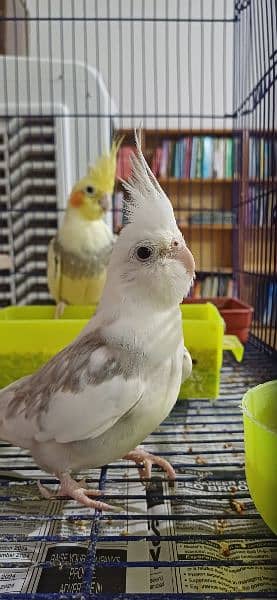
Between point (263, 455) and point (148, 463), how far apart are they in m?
0.23

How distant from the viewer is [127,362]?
1.68 feet

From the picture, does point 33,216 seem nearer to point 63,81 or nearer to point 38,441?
point 63,81

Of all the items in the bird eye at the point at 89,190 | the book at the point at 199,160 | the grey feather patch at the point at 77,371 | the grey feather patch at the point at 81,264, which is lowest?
the grey feather patch at the point at 77,371

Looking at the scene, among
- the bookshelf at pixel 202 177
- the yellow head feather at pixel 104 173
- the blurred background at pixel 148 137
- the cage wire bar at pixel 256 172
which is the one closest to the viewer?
the cage wire bar at pixel 256 172

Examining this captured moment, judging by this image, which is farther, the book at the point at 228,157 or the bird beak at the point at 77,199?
the book at the point at 228,157

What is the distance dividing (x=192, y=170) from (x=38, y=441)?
7.10 feet

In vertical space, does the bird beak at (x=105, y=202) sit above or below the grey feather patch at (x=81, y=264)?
above

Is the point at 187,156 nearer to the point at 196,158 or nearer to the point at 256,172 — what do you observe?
the point at 196,158

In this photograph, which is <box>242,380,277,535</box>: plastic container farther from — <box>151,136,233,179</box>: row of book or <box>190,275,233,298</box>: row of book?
<box>151,136,233,179</box>: row of book

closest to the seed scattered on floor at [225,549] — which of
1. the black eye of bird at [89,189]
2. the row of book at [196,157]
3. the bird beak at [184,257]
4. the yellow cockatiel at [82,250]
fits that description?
the bird beak at [184,257]

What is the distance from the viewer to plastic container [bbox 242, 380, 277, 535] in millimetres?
422

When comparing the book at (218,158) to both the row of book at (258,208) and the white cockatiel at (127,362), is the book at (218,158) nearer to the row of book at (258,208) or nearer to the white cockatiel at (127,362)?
the row of book at (258,208)

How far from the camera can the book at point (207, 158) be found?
2459 mm

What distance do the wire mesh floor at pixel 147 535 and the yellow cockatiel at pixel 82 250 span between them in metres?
0.67
